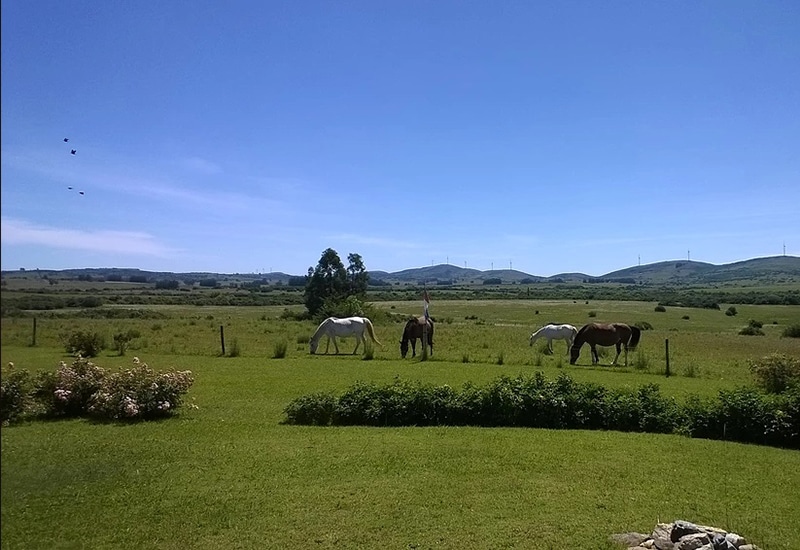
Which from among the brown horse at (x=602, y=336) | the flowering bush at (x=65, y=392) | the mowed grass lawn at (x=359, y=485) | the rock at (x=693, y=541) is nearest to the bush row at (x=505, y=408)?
the mowed grass lawn at (x=359, y=485)

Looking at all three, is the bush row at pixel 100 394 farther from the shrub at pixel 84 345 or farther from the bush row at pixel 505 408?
the shrub at pixel 84 345

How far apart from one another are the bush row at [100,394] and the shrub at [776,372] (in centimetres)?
1389

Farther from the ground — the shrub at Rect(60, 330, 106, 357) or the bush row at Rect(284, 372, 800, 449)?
the shrub at Rect(60, 330, 106, 357)

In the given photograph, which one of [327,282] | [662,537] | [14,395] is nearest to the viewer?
[662,537]

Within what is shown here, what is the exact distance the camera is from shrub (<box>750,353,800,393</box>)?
15172 mm

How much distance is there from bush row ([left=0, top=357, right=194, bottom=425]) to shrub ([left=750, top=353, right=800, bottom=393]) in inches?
547

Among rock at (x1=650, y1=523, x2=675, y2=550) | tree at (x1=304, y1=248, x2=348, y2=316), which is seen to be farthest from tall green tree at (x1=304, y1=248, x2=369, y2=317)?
rock at (x1=650, y1=523, x2=675, y2=550)

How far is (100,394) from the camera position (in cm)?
1182

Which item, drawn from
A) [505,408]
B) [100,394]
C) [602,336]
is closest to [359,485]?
[505,408]

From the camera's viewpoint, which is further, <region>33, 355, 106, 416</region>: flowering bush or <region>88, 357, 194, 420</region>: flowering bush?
<region>33, 355, 106, 416</region>: flowering bush

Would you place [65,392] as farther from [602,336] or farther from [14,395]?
[602,336]

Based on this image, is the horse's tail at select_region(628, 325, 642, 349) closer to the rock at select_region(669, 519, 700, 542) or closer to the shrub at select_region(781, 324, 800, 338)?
the shrub at select_region(781, 324, 800, 338)

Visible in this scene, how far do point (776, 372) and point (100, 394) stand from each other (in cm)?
1565

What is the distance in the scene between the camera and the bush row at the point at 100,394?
1171 cm
